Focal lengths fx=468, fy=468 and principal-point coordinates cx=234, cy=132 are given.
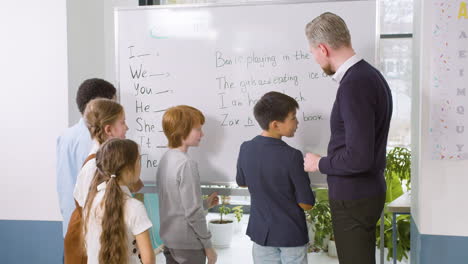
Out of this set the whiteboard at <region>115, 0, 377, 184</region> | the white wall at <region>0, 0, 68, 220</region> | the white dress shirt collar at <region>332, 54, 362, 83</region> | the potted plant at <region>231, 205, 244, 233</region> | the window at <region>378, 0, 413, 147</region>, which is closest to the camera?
the white dress shirt collar at <region>332, 54, 362, 83</region>

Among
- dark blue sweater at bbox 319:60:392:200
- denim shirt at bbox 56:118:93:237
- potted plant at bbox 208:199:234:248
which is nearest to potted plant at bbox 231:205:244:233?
potted plant at bbox 208:199:234:248

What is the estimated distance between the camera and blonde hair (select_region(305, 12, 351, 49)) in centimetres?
175

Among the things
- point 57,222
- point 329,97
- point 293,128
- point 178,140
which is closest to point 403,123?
point 329,97

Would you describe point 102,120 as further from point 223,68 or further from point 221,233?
point 221,233

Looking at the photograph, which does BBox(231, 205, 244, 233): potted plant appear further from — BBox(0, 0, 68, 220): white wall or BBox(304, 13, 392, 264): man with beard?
BBox(304, 13, 392, 264): man with beard

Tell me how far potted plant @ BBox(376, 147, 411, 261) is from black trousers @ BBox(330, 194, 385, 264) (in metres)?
1.77

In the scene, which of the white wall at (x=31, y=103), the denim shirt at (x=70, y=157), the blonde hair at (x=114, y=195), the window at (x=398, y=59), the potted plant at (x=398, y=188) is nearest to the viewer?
the blonde hair at (x=114, y=195)

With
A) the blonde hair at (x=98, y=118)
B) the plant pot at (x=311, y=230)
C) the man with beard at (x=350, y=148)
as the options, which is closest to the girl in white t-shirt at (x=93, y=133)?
the blonde hair at (x=98, y=118)

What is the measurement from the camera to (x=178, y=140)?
2172 millimetres

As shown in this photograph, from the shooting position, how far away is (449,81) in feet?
6.81

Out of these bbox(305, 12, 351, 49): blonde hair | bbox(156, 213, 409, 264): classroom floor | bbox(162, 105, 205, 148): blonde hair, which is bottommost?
bbox(156, 213, 409, 264): classroom floor

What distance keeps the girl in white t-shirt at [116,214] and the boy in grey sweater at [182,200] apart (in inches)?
15.1

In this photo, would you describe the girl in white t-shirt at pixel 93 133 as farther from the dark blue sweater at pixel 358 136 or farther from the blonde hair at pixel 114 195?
the dark blue sweater at pixel 358 136

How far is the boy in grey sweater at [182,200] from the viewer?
2.06 metres
